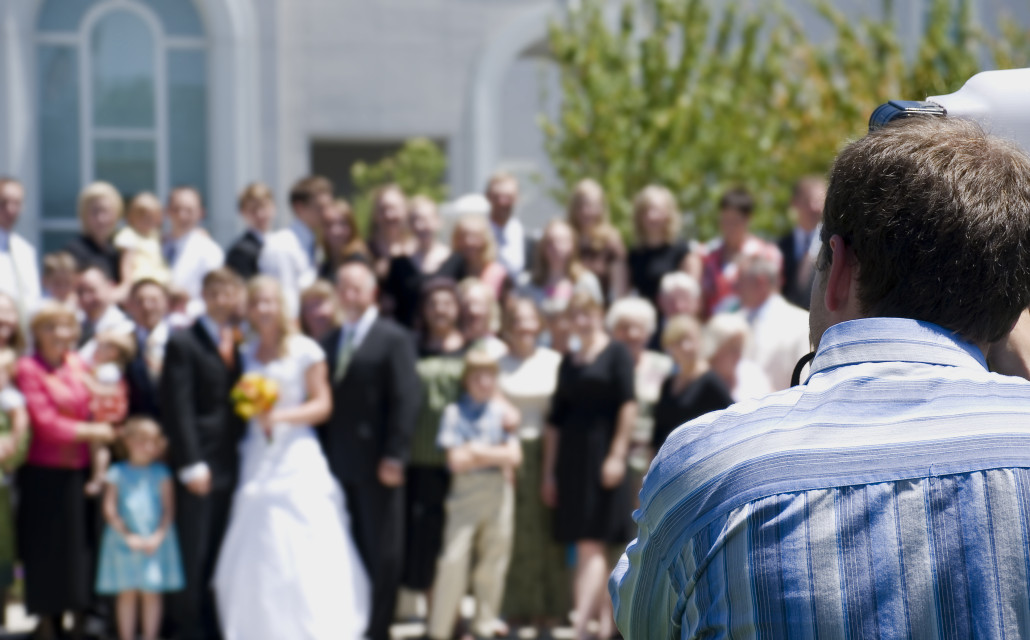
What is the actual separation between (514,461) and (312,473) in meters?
1.03

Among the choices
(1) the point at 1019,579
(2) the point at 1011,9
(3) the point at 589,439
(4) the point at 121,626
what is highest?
(2) the point at 1011,9

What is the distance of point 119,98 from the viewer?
473 inches

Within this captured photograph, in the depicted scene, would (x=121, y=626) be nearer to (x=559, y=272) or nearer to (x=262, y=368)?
(x=262, y=368)

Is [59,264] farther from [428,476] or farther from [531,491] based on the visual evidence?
[531,491]

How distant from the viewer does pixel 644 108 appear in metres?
12.0

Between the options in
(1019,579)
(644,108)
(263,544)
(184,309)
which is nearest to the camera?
(1019,579)

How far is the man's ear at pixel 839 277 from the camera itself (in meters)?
1.50

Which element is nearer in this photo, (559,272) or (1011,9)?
(559,272)

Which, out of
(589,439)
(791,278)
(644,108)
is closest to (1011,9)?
(644,108)

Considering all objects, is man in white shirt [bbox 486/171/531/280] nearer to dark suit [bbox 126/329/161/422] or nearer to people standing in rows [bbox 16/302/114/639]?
dark suit [bbox 126/329/161/422]

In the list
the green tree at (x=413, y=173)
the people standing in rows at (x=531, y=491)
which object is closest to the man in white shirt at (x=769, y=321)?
the people standing in rows at (x=531, y=491)

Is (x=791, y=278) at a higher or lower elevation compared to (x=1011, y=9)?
lower

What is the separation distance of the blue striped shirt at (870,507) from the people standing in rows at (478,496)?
5.31 meters

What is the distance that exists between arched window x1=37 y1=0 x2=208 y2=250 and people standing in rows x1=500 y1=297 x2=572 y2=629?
591 cm
